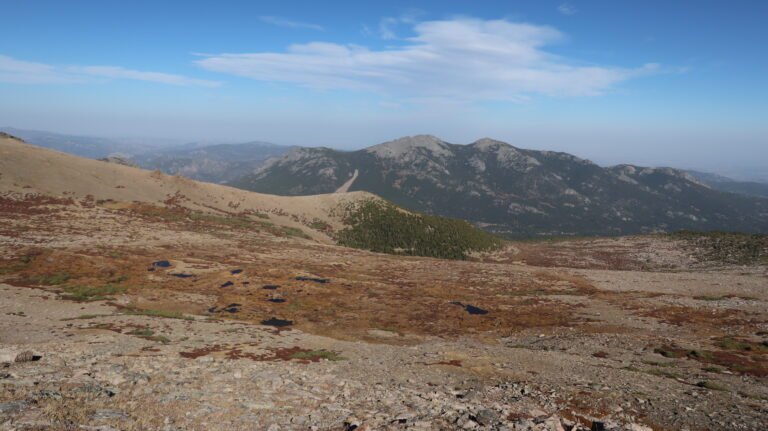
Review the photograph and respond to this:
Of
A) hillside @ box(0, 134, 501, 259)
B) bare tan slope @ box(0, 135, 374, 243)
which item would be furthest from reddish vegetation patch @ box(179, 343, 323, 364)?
bare tan slope @ box(0, 135, 374, 243)

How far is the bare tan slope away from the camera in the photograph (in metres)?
80.6

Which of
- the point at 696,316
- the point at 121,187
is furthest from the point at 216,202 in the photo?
the point at 696,316

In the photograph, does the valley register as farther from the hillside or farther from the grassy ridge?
the grassy ridge

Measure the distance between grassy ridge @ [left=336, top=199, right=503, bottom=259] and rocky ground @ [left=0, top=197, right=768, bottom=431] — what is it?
152 ft

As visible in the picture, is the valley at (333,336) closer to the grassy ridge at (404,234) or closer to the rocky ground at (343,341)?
the rocky ground at (343,341)

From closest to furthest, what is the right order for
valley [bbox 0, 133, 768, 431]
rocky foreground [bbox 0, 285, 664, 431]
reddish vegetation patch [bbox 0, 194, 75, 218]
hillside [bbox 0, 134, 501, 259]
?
rocky foreground [bbox 0, 285, 664, 431]
valley [bbox 0, 133, 768, 431]
reddish vegetation patch [bbox 0, 194, 75, 218]
hillside [bbox 0, 134, 501, 259]

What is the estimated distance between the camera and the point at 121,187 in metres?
93.0

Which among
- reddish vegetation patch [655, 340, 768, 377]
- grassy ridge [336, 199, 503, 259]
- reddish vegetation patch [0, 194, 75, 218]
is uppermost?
reddish vegetation patch [0, 194, 75, 218]

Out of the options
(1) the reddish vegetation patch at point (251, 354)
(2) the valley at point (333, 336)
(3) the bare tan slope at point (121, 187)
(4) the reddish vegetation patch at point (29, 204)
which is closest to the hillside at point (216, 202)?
(3) the bare tan slope at point (121, 187)

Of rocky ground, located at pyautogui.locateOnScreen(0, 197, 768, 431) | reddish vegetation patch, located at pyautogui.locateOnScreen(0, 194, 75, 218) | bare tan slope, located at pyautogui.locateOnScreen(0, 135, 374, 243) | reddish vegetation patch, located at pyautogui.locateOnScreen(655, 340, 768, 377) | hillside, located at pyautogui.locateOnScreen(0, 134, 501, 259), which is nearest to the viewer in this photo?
rocky ground, located at pyautogui.locateOnScreen(0, 197, 768, 431)

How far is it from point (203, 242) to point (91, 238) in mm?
16684

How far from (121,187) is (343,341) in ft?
315

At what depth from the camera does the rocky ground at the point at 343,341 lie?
13.5 m

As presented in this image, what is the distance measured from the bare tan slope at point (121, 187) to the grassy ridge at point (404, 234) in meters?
8.51
